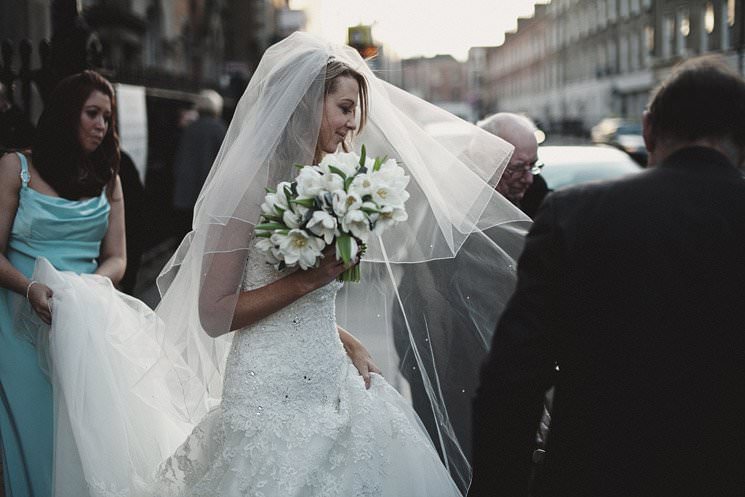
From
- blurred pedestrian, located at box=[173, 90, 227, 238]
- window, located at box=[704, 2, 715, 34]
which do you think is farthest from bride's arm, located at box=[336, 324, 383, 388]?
window, located at box=[704, 2, 715, 34]

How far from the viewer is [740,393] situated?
81.3 inches

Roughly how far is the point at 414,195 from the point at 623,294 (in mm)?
1529

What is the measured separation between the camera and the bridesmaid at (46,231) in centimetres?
405

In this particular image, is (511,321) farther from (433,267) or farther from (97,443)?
(97,443)

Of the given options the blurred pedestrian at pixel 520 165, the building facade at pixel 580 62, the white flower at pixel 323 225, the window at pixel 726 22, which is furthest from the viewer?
the building facade at pixel 580 62

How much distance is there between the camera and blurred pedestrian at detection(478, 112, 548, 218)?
473 centimetres

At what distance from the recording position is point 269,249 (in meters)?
2.96

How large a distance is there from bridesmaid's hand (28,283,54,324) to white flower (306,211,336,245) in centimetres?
161

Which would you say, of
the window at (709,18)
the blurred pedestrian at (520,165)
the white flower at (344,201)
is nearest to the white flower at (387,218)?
the white flower at (344,201)

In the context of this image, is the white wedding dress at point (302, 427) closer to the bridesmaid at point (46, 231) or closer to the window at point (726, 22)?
the bridesmaid at point (46, 231)

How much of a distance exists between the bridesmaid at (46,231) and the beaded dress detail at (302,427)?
1.21 m

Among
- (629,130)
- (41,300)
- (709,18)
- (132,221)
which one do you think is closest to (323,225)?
(41,300)

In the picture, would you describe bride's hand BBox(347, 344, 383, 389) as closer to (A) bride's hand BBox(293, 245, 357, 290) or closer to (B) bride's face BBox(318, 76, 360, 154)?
(A) bride's hand BBox(293, 245, 357, 290)

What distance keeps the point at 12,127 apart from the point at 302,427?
136 inches
